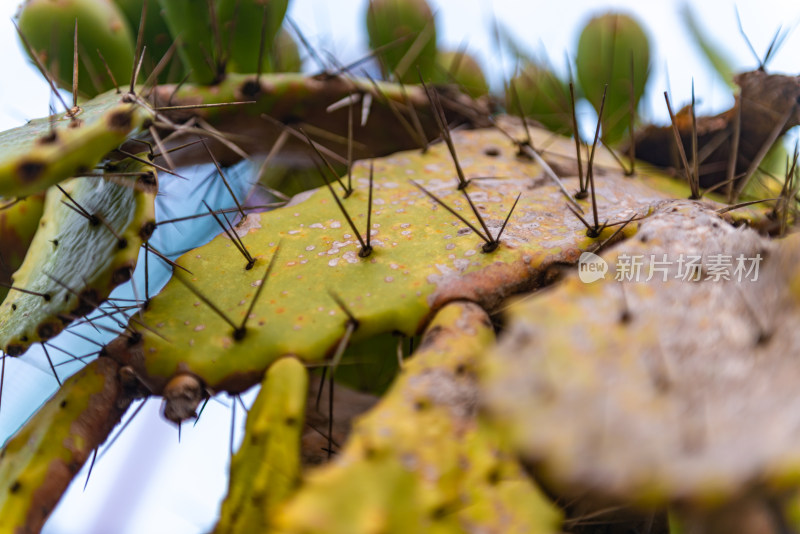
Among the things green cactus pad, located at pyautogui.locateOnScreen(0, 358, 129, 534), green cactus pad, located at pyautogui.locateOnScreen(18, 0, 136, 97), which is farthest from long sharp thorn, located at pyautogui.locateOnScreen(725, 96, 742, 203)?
green cactus pad, located at pyautogui.locateOnScreen(18, 0, 136, 97)

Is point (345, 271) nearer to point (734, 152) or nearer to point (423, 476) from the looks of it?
point (423, 476)

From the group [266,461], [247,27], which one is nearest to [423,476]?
[266,461]

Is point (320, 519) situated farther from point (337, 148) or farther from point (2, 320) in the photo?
point (337, 148)

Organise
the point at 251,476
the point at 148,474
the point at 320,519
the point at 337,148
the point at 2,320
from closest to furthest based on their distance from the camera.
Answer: the point at 320,519 < the point at 251,476 < the point at 2,320 < the point at 337,148 < the point at 148,474

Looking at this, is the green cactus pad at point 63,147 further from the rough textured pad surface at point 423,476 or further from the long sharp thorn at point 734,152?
the long sharp thorn at point 734,152

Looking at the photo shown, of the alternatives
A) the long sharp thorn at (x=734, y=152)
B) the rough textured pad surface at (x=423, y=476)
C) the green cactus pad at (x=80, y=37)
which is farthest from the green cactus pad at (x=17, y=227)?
the long sharp thorn at (x=734, y=152)

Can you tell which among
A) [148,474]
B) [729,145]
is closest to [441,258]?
[729,145]

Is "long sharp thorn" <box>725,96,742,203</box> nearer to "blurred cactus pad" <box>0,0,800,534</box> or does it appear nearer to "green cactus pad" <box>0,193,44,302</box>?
"blurred cactus pad" <box>0,0,800,534</box>
